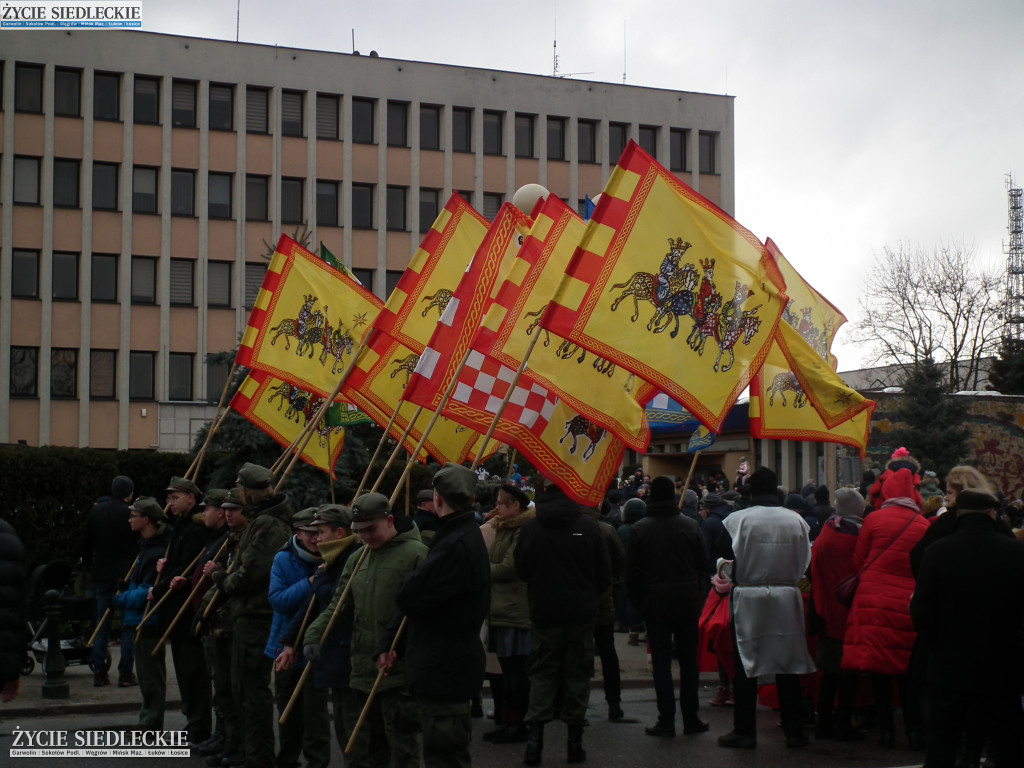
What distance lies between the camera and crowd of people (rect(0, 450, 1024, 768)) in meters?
6.59

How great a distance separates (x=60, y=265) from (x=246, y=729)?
3664 centimetres

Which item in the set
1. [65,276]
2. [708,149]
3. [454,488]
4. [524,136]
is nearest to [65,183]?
[65,276]

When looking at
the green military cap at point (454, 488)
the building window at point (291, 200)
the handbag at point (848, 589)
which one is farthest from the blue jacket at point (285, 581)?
the building window at point (291, 200)

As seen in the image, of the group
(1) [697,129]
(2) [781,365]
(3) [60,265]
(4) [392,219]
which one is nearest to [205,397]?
(3) [60,265]

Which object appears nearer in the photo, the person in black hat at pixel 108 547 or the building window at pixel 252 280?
the person in black hat at pixel 108 547

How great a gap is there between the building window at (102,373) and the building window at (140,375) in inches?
20.8

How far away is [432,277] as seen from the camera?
1188 centimetres

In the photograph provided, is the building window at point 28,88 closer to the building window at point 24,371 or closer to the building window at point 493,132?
the building window at point 24,371

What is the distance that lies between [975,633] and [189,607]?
565 centimetres

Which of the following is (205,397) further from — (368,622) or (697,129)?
(368,622)

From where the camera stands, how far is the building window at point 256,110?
143 feet

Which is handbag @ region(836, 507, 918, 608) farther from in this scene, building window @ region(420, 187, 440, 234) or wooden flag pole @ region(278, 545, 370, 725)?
building window @ region(420, 187, 440, 234)

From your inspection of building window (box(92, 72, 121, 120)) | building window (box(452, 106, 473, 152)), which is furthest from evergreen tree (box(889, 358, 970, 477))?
building window (box(92, 72, 121, 120))

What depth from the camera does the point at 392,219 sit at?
150 feet
